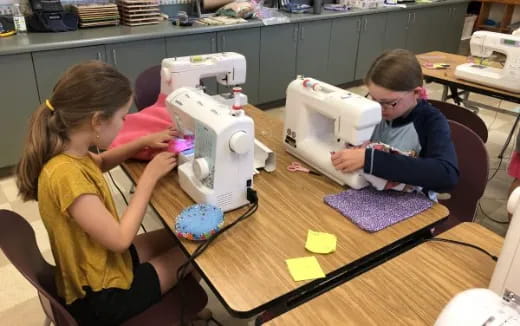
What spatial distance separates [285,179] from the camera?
1509 mm

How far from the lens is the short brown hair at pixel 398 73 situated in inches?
56.8

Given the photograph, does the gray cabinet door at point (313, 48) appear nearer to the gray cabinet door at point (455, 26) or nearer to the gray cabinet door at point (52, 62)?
the gray cabinet door at point (52, 62)

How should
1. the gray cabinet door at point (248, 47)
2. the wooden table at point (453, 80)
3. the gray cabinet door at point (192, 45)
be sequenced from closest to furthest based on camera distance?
1. the wooden table at point (453, 80)
2. the gray cabinet door at point (192, 45)
3. the gray cabinet door at point (248, 47)

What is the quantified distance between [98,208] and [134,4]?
2.57 m

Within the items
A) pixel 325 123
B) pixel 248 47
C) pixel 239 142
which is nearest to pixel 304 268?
pixel 239 142

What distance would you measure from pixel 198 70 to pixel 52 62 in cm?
153

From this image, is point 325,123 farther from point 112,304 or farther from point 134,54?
point 134,54

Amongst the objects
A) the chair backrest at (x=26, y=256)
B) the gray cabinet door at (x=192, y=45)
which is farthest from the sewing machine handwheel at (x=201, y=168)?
the gray cabinet door at (x=192, y=45)

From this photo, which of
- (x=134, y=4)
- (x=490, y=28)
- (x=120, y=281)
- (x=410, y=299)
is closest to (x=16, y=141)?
(x=134, y=4)

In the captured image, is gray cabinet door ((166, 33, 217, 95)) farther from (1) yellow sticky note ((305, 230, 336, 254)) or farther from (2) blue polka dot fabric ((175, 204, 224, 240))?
(1) yellow sticky note ((305, 230, 336, 254))

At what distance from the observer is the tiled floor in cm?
188

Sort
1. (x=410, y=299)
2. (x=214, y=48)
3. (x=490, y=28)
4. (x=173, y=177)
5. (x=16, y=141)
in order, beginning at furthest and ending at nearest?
1. (x=490, y=28)
2. (x=214, y=48)
3. (x=16, y=141)
4. (x=173, y=177)
5. (x=410, y=299)

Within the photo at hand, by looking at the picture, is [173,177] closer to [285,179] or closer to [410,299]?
[285,179]

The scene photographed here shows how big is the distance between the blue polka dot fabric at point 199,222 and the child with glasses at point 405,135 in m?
0.46
